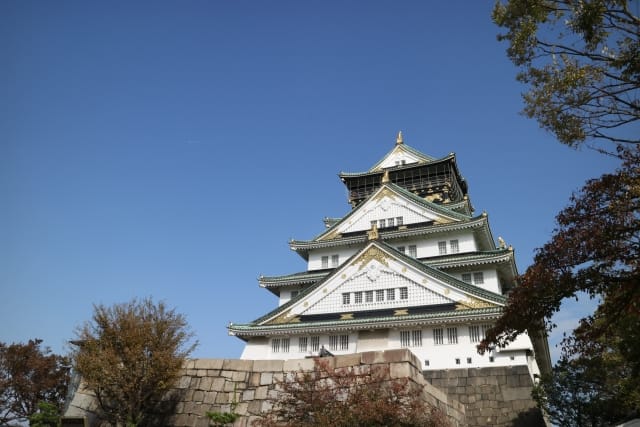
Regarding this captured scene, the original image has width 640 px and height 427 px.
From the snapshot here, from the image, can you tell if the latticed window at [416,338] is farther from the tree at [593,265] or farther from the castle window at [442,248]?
the tree at [593,265]

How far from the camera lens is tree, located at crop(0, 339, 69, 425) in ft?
92.9

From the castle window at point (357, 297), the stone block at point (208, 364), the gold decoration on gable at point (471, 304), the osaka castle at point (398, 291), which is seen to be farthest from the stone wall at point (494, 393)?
the stone block at point (208, 364)

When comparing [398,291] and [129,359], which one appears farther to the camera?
[398,291]

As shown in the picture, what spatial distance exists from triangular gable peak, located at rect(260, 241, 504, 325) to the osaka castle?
0.06 m

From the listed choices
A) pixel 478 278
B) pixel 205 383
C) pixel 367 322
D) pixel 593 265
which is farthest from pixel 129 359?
pixel 478 278

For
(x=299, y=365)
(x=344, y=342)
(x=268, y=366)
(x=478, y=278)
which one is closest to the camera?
(x=299, y=365)

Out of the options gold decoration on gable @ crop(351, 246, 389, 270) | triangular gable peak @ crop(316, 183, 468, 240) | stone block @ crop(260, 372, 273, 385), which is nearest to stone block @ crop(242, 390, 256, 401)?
stone block @ crop(260, 372, 273, 385)

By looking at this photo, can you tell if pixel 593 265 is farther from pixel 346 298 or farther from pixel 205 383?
pixel 346 298

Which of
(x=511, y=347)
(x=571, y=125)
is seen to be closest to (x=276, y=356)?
(x=511, y=347)

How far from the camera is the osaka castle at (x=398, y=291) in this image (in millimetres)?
25672

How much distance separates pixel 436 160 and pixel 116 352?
33651mm

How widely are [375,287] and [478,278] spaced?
691cm

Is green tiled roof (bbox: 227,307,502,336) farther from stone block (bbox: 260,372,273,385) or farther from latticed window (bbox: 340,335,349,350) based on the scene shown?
stone block (bbox: 260,372,273,385)

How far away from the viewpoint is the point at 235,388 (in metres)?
14.9
